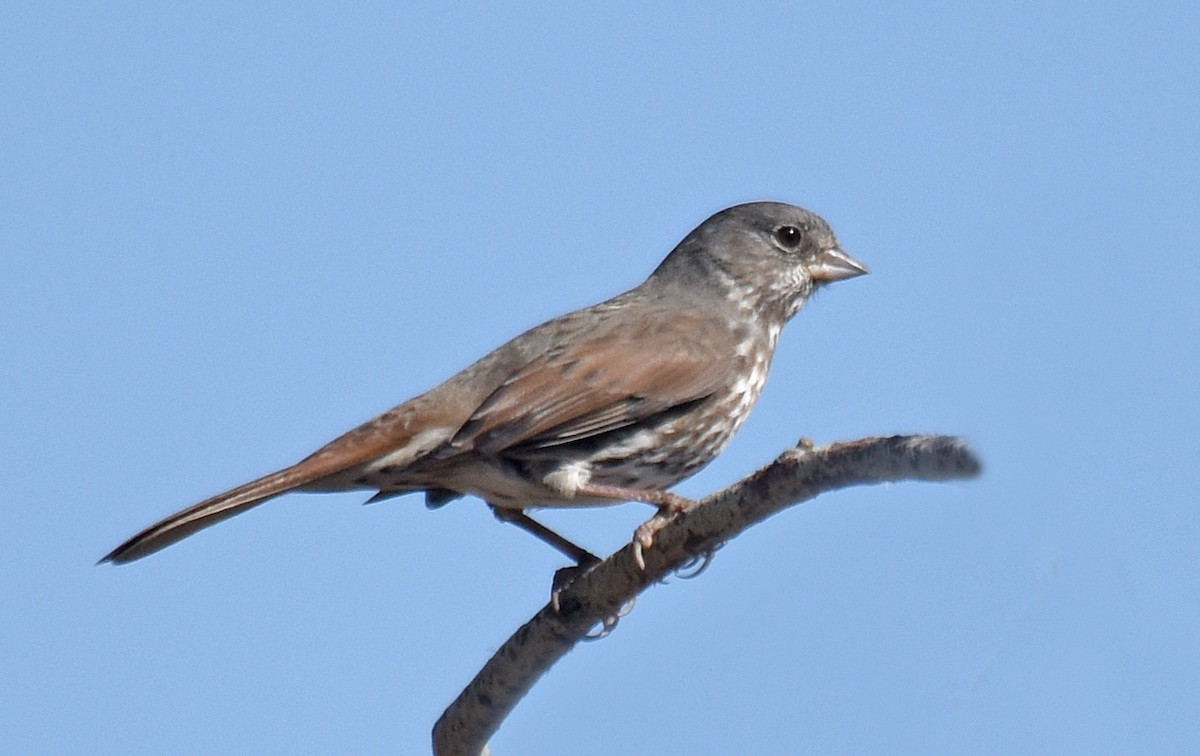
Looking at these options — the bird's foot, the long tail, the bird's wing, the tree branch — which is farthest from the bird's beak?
the long tail

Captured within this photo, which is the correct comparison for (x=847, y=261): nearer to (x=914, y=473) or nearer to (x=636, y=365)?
(x=636, y=365)

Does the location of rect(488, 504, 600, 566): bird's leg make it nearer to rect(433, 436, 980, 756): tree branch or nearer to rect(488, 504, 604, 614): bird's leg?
rect(488, 504, 604, 614): bird's leg

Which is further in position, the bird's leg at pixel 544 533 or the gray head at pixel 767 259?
the gray head at pixel 767 259

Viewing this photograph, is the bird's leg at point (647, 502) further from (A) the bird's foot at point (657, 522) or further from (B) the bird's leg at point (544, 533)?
(B) the bird's leg at point (544, 533)

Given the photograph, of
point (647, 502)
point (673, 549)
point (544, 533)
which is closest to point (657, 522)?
point (673, 549)

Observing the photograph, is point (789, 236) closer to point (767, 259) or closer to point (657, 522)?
point (767, 259)

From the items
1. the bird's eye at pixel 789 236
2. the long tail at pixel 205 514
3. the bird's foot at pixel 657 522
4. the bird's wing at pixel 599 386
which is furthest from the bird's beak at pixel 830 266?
the long tail at pixel 205 514
